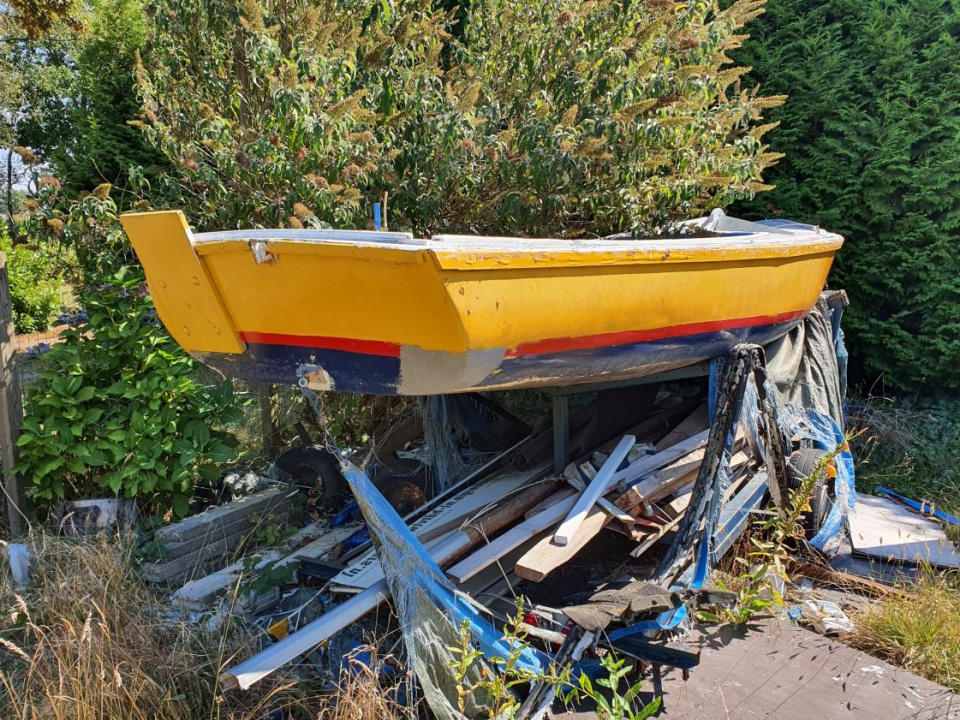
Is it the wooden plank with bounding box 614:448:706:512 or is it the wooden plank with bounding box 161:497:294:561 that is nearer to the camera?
the wooden plank with bounding box 614:448:706:512

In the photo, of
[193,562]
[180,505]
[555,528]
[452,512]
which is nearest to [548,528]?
[555,528]

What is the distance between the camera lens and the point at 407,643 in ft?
8.16

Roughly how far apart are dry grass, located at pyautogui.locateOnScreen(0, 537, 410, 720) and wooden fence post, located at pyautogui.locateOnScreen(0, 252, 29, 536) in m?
0.64

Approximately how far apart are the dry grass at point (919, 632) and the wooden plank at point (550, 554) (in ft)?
4.81

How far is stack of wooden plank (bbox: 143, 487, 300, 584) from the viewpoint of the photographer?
3688 millimetres

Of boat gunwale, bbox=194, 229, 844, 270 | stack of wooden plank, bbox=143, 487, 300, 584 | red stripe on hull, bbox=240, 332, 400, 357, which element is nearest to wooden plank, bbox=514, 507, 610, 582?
red stripe on hull, bbox=240, 332, 400, 357

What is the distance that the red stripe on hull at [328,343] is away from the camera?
2467 mm

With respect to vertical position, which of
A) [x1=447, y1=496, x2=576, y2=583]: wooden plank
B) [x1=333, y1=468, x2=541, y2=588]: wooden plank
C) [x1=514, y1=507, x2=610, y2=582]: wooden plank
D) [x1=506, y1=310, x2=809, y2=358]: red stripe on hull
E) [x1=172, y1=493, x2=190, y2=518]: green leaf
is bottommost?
[x1=172, y1=493, x2=190, y2=518]: green leaf

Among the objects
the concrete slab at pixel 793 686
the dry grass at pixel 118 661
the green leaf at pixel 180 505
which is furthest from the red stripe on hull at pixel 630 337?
the green leaf at pixel 180 505

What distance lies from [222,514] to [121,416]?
783mm

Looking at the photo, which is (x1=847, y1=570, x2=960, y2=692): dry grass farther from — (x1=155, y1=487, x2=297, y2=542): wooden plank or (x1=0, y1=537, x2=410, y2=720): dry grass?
(x1=155, y1=487, x2=297, y2=542): wooden plank

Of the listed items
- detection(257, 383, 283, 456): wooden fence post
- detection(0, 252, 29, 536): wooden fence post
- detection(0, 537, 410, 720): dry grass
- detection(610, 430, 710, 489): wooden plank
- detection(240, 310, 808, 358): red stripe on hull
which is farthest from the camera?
detection(257, 383, 283, 456): wooden fence post

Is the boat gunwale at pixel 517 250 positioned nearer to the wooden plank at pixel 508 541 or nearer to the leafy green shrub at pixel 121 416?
the wooden plank at pixel 508 541

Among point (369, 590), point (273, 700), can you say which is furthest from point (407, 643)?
point (273, 700)
